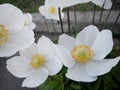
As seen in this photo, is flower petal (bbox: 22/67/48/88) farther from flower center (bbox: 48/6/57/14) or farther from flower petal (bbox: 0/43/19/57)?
flower center (bbox: 48/6/57/14)

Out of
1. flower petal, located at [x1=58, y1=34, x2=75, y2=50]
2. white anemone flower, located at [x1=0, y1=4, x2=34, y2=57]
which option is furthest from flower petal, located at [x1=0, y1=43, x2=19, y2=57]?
flower petal, located at [x1=58, y1=34, x2=75, y2=50]

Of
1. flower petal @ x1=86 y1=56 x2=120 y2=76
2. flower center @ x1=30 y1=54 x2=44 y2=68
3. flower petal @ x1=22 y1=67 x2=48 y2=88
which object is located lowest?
flower petal @ x1=22 y1=67 x2=48 y2=88

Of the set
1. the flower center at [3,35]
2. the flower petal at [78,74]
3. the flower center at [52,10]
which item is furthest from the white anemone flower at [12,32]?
the flower center at [52,10]

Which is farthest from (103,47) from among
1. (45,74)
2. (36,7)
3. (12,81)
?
(36,7)

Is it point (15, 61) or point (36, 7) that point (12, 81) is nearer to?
point (36, 7)

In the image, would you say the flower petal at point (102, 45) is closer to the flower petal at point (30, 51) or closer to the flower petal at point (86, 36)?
the flower petal at point (86, 36)

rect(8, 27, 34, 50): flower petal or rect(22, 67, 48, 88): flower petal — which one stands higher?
A: rect(8, 27, 34, 50): flower petal

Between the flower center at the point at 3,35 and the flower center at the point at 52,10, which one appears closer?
the flower center at the point at 3,35
